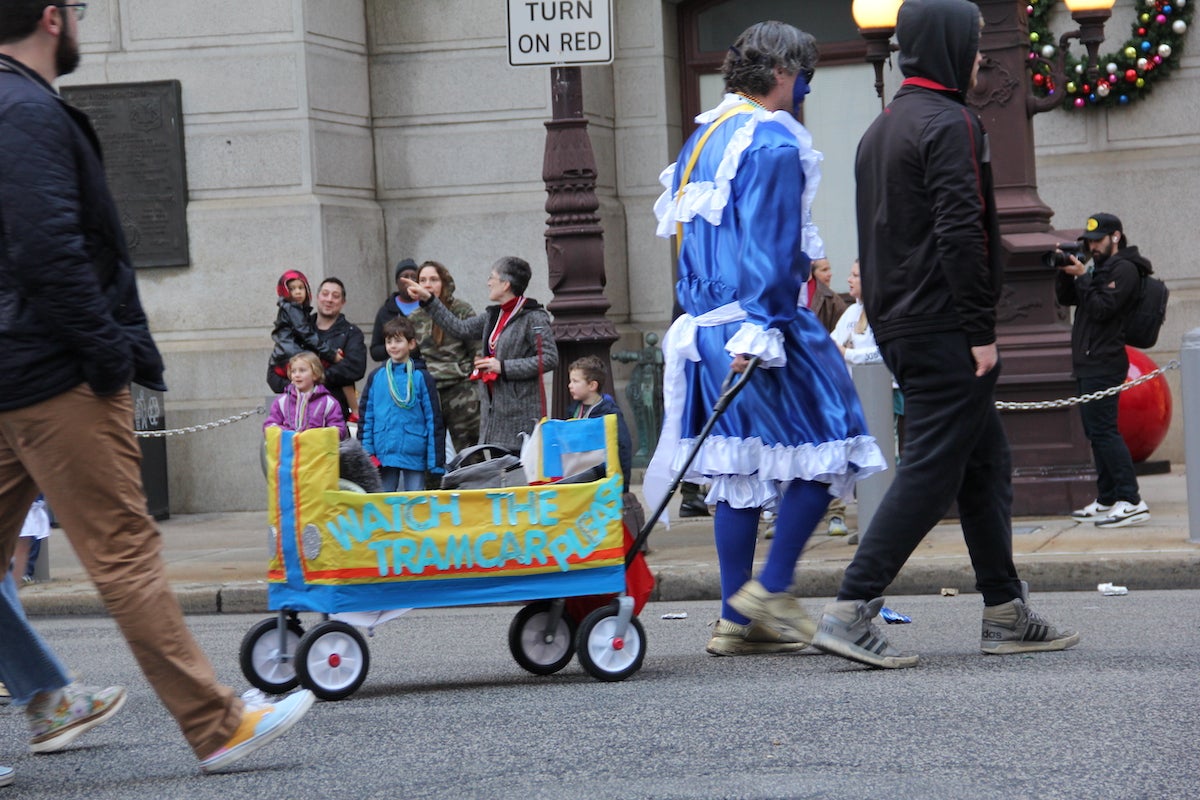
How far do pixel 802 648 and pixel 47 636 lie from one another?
4.03 m

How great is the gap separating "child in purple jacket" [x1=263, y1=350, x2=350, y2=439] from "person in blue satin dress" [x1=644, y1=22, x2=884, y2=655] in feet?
14.2

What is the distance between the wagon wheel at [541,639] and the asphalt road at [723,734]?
79mm

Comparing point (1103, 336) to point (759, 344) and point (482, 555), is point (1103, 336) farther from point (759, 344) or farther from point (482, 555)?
point (482, 555)

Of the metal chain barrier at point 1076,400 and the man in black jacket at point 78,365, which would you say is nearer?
the man in black jacket at point 78,365

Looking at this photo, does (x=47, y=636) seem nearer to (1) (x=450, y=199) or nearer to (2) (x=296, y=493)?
(2) (x=296, y=493)

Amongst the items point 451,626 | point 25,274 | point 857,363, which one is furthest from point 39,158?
point 857,363

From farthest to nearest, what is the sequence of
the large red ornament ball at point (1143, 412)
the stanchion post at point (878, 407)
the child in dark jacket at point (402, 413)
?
the large red ornament ball at point (1143, 412) < the child in dark jacket at point (402, 413) < the stanchion post at point (878, 407)

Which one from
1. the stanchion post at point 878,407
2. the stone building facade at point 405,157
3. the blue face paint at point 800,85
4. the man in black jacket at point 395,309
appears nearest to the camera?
the blue face paint at point 800,85

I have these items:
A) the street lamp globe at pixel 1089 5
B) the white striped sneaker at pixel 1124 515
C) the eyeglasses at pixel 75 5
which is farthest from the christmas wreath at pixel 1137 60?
the eyeglasses at pixel 75 5

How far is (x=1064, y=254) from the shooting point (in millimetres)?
9914

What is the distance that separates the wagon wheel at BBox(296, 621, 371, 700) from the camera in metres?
5.89

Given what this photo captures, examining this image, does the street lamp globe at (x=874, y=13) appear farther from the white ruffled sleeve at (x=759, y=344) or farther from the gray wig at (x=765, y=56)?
the white ruffled sleeve at (x=759, y=344)

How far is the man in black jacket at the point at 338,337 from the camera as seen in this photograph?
39.9 ft

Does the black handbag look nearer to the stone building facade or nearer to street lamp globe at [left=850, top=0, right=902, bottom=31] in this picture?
street lamp globe at [left=850, top=0, right=902, bottom=31]
